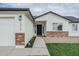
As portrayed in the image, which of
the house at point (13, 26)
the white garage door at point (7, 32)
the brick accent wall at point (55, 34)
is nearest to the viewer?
the house at point (13, 26)

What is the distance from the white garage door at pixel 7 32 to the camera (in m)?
13.3

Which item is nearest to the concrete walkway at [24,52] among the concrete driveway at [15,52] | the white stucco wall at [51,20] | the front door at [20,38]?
the concrete driveway at [15,52]

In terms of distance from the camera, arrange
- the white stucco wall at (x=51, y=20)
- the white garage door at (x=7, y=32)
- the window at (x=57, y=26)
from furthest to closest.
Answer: the window at (x=57, y=26) → the white stucco wall at (x=51, y=20) → the white garage door at (x=7, y=32)

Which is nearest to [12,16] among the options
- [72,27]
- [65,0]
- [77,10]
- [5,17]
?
[5,17]

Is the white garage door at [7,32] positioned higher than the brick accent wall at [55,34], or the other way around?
the white garage door at [7,32]

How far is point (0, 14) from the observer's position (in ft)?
42.9

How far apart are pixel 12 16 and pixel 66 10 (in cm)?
2557

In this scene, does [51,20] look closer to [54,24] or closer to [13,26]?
[54,24]

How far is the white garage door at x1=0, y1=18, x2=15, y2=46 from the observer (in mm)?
13328

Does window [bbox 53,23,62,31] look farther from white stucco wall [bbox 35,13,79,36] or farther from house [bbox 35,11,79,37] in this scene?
white stucco wall [bbox 35,13,79,36]

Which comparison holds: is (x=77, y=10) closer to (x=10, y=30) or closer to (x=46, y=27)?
(x=46, y=27)

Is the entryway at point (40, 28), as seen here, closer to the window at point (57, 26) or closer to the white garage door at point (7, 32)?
the window at point (57, 26)

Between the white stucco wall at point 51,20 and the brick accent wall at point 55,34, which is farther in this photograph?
the white stucco wall at point 51,20

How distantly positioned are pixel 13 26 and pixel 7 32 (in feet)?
2.18
